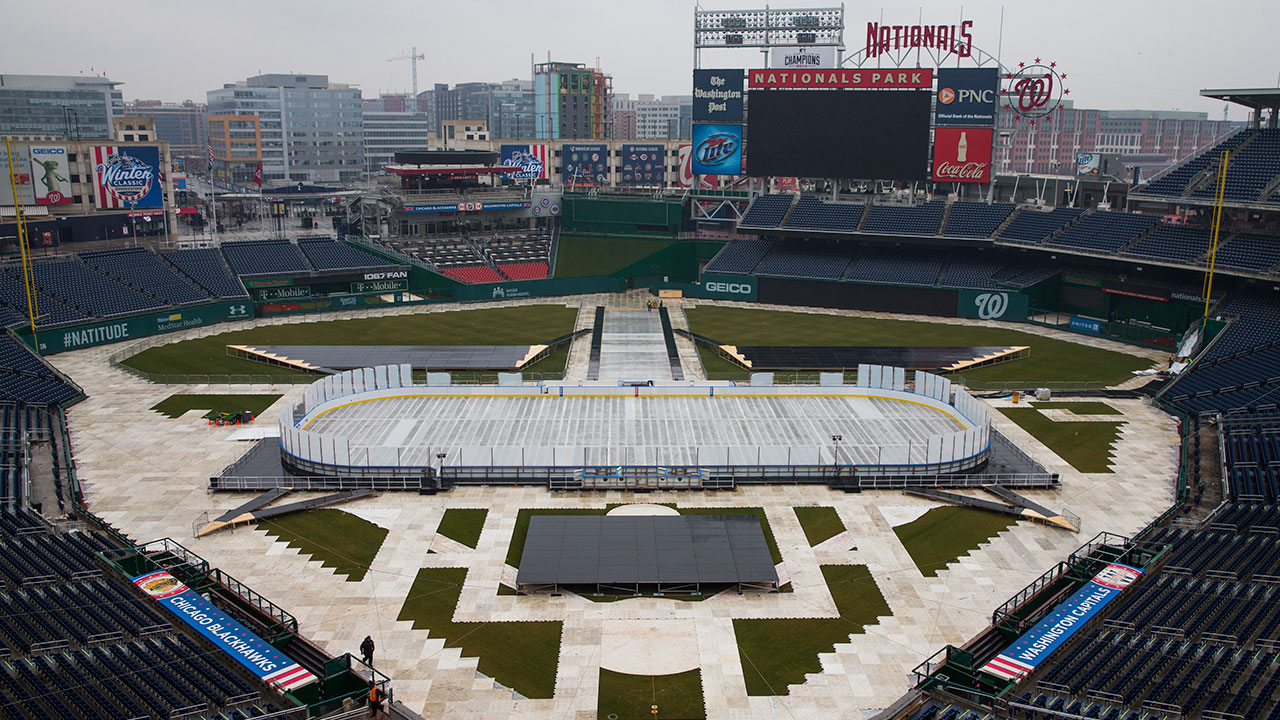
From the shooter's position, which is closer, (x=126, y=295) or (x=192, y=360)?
(x=192, y=360)

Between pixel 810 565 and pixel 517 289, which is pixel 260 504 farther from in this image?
pixel 517 289

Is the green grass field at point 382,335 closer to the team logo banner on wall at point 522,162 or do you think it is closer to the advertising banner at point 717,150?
the advertising banner at point 717,150

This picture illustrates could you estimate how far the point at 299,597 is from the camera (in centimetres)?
3272

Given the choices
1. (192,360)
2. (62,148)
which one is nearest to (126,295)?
(192,360)

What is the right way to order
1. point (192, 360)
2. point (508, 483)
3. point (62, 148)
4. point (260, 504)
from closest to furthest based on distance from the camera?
point (260, 504)
point (508, 483)
point (192, 360)
point (62, 148)

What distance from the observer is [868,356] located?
6831 cm

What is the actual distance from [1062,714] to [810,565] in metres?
12.4

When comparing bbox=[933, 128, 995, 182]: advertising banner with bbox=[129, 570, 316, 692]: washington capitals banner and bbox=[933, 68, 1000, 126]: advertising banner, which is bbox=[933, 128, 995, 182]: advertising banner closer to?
bbox=[933, 68, 1000, 126]: advertising banner

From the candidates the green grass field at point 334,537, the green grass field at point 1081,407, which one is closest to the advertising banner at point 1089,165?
the green grass field at point 1081,407

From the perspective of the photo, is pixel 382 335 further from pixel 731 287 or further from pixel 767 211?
pixel 767 211

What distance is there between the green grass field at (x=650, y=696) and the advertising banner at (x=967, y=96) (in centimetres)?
7360

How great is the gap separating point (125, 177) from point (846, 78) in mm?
70853

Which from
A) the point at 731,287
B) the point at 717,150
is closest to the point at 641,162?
the point at 717,150

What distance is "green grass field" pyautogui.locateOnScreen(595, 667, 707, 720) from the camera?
2645 centimetres
